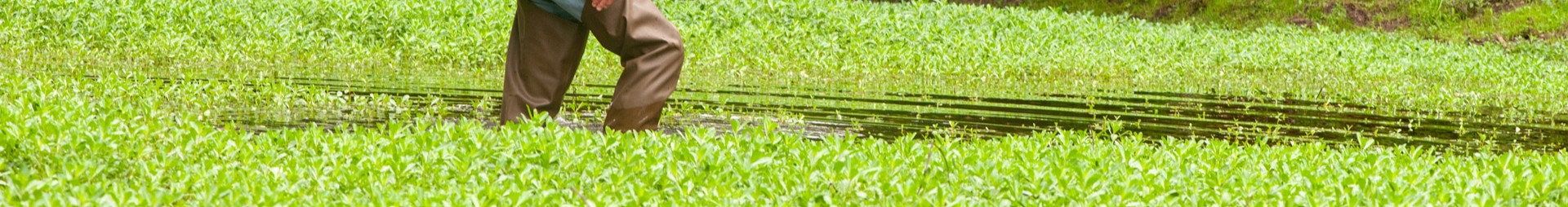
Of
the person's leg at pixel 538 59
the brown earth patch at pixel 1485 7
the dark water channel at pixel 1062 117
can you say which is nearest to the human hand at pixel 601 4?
the person's leg at pixel 538 59

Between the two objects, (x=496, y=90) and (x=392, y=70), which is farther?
(x=392, y=70)

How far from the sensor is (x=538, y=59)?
721cm

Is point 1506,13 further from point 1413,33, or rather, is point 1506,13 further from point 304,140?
point 304,140

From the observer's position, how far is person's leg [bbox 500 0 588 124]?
23.5 feet

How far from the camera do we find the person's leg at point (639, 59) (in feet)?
22.2

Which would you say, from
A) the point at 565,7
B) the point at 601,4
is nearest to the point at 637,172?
the point at 601,4

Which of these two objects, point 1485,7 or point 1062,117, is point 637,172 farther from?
point 1485,7

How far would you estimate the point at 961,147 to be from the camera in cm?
579

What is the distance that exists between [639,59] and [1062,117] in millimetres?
3805

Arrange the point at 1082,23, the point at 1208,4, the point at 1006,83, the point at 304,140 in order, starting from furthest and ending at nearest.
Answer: the point at 1208,4
the point at 1082,23
the point at 1006,83
the point at 304,140

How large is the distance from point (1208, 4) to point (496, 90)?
19.1m

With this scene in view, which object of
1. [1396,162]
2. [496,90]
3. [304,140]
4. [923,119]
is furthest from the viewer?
[496,90]

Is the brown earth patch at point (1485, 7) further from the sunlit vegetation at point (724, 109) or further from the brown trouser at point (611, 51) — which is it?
the brown trouser at point (611, 51)

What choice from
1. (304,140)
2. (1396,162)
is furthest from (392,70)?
(1396,162)
